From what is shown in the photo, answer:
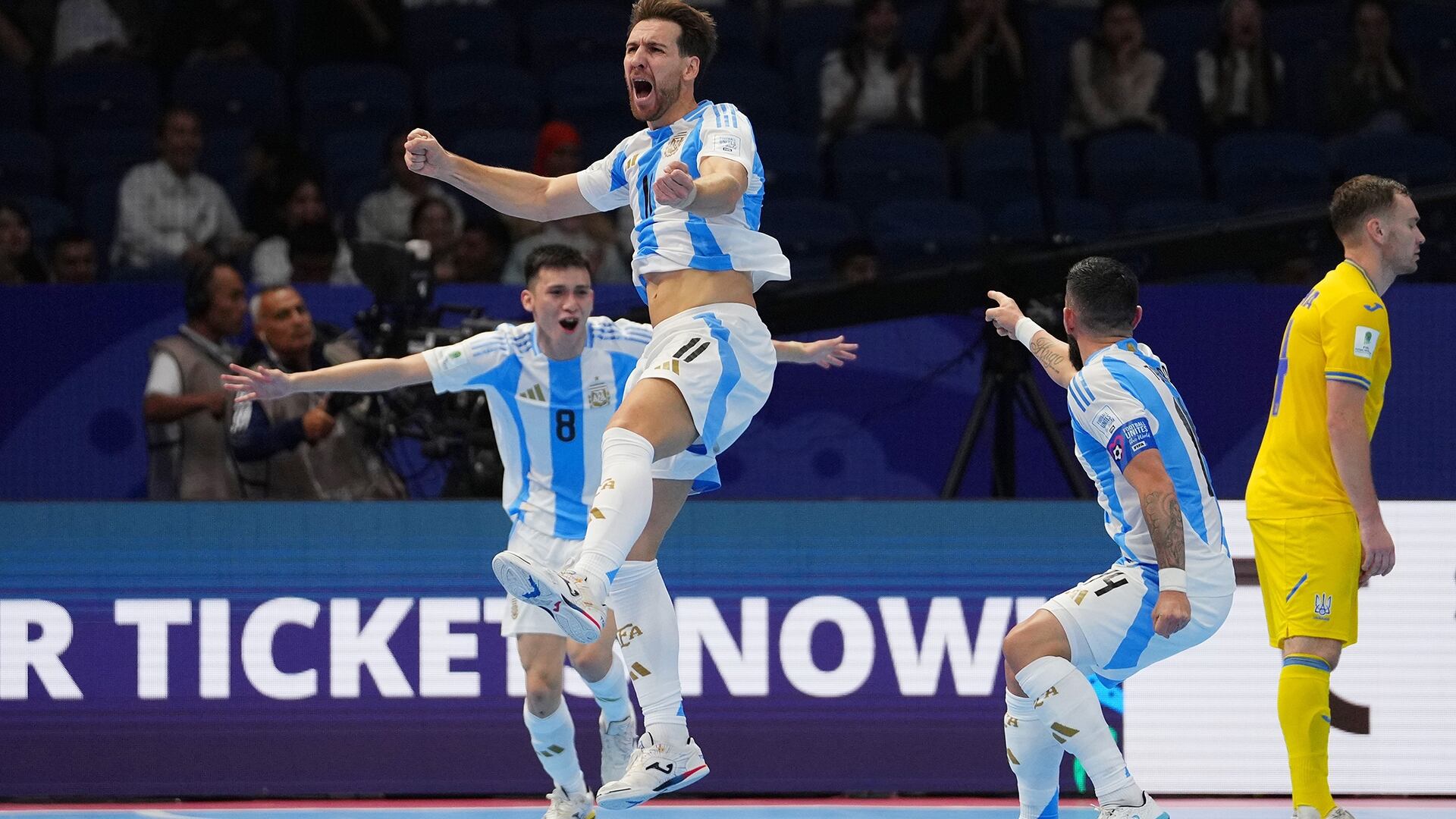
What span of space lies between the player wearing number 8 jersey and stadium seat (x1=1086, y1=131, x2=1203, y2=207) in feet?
19.4

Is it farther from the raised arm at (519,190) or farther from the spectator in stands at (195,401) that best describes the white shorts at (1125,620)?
the spectator in stands at (195,401)

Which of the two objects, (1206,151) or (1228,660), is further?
(1206,151)

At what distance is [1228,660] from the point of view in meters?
7.54

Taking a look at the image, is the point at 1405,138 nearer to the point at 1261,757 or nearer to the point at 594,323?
the point at 1261,757

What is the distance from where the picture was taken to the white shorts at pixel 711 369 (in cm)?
535

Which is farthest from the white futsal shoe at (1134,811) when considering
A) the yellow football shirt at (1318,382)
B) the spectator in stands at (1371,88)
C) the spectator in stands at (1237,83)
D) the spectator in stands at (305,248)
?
the spectator in stands at (1371,88)

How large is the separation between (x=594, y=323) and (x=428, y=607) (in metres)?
1.46

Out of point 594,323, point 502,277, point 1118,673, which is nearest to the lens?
point 1118,673

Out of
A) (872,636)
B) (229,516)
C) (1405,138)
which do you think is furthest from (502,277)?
(1405,138)

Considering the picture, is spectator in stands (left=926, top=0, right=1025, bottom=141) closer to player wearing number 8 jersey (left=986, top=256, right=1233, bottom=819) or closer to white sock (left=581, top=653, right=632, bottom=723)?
white sock (left=581, top=653, right=632, bottom=723)

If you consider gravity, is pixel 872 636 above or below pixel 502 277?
below

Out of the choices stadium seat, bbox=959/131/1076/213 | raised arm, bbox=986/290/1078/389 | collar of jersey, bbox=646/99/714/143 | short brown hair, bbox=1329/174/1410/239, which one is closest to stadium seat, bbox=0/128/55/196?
stadium seat, bbox=959/131/1076/213

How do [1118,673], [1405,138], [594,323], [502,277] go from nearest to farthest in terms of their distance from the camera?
1. [1118,673]
2. [594,323]
3. [502,277]
4. [1405,138]

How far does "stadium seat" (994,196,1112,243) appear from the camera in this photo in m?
10.6
